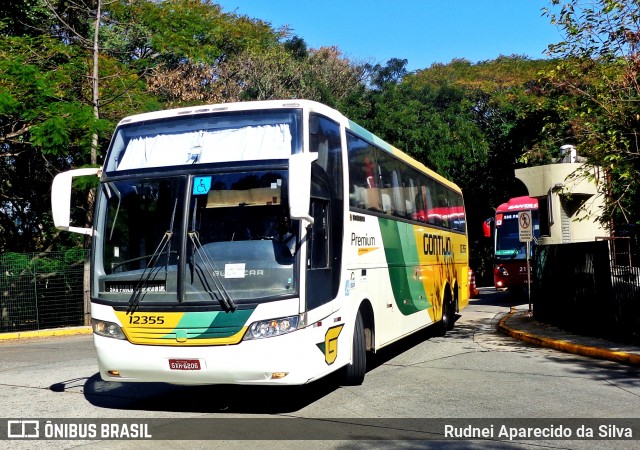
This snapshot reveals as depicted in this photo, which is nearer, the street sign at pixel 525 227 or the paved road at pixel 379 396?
the paved road at pixel 379 396

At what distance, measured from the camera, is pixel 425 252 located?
14.3m

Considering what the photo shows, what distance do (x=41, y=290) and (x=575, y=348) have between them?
49.8 ft

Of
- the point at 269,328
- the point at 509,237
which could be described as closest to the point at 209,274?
the point at 269,328

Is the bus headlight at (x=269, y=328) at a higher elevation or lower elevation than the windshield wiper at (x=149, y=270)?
lower

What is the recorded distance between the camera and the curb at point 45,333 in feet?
62.8

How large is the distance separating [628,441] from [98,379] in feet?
23.4

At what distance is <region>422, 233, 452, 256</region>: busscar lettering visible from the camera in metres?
14.4

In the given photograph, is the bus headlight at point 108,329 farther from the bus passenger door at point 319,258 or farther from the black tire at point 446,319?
the black tire at point 446,319

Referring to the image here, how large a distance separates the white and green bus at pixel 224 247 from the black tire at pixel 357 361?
0.13 metres

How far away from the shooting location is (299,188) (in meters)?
7.19

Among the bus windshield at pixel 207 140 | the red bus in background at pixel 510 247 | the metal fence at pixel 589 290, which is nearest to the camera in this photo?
the bus windshield at pixel 207 140

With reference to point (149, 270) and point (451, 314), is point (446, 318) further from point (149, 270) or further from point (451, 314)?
point (149, 270)

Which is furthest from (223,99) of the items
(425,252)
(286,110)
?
(286,110)

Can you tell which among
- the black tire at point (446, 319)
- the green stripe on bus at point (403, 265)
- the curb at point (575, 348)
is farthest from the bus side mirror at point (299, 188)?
the black tire at point (446, 319)
